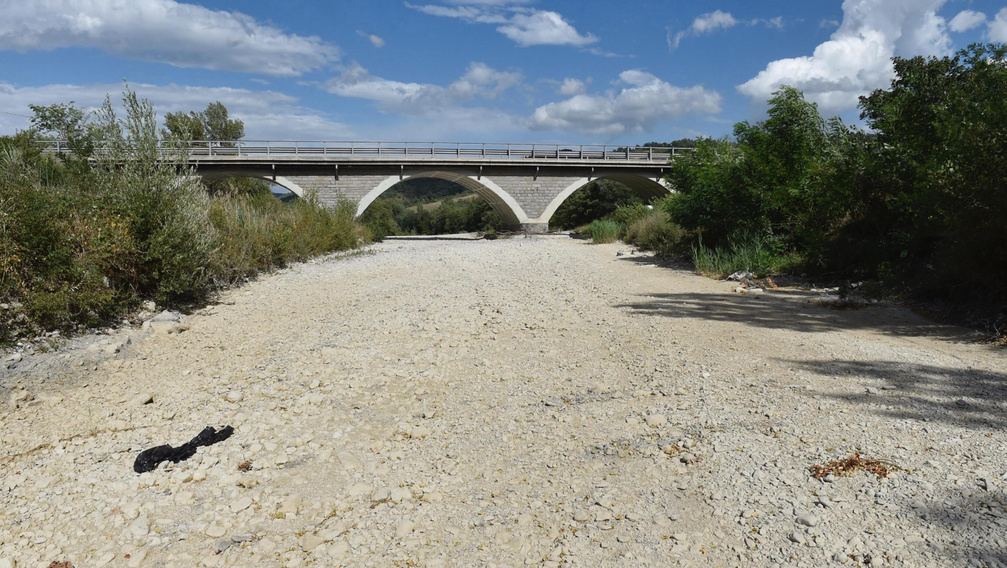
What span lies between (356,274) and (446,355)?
6.55m

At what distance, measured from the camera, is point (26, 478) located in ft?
11.7

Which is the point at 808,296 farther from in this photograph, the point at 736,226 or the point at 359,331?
the point at 359,331

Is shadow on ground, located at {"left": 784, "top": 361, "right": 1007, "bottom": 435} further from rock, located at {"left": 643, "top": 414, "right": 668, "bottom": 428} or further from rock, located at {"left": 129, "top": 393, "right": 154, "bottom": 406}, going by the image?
rock, located at {"left": 129, "top": 393, "right": 154, "bottom": 406}

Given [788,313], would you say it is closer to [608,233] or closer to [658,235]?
[658,235]

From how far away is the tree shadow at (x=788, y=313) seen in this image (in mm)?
→ 6207

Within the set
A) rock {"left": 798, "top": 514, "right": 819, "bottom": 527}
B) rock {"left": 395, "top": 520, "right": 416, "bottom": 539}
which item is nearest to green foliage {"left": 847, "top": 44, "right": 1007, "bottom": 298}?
rock {"left": 798, "top": 514, "right": 819, "bottom": 527}

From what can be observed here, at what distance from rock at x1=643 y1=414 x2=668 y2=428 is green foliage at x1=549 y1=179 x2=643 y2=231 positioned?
4026 centimetres

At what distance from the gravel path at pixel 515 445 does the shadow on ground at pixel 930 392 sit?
24mm

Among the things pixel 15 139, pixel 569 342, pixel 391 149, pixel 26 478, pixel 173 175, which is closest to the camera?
pixel 26 478

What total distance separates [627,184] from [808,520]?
39.7 metres

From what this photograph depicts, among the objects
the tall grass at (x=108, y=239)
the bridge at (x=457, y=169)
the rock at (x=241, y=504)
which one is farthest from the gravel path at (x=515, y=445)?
the bridge at (x=457, y=169)

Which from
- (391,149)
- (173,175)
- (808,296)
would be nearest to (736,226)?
(808,296)

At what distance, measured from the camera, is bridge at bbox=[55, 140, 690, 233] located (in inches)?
1209

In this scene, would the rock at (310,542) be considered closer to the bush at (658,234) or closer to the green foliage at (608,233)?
the bush at (658,234)
